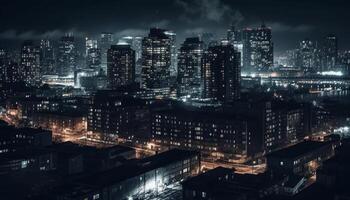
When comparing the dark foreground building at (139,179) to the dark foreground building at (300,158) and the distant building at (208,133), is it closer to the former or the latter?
the dark foreground building at (300,158)

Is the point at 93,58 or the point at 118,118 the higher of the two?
the point at 93,58

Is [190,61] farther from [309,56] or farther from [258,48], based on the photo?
[309,56]

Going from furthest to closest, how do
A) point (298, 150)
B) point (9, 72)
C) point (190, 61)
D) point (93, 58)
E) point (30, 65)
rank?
point (93, 58), point (30, 65), point (190, 61), point (9, 72), point (298, 150)

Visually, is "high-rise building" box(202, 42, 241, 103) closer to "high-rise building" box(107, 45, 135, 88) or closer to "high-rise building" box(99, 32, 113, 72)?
"high-rise building" box(107, 45, 135, 88)

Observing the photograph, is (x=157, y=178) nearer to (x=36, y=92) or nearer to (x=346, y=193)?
(x=346, y=193)

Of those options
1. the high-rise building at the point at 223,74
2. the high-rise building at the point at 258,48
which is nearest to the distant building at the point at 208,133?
the high-rise building at the point at 223,74

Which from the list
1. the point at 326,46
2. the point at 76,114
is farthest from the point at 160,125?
the point at 326,46

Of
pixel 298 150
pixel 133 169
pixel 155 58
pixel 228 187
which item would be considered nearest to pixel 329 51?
pixel 155 58
